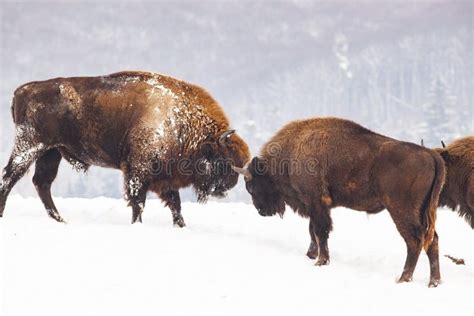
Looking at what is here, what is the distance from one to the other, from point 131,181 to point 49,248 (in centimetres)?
258

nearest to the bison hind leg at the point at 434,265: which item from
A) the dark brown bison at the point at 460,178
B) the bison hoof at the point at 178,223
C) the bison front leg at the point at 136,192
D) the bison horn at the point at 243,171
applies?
the dark brown bison at the point at 460,178

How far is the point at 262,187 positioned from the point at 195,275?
10.1 feet

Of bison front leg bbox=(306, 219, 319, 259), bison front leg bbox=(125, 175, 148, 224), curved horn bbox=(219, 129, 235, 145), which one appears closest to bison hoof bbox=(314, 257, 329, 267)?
bison front leg bbox=(306, 219, 319, 259)

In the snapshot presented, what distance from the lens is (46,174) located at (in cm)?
1041

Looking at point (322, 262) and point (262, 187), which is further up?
point (262, 187)

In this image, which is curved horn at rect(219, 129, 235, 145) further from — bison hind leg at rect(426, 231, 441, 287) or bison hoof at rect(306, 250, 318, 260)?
bison hind leg at rect(426, 231, 441, 287)

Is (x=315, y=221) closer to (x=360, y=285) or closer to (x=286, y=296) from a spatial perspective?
(x=360, y=285)

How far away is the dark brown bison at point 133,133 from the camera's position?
952 centimetres

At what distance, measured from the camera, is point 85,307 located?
5477 millimetres

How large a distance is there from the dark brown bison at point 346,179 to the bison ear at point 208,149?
2.53ft

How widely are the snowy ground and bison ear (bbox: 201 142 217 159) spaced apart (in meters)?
1.57

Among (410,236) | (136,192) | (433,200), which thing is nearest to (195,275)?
(410,236)

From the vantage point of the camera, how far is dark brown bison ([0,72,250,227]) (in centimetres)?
952

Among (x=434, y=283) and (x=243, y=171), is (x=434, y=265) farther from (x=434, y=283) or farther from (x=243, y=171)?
(x=243, y=171)
